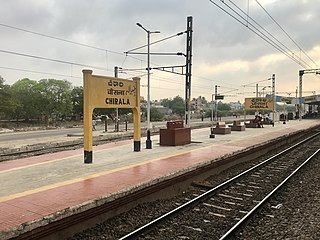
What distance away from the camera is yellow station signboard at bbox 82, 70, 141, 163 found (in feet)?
34.7

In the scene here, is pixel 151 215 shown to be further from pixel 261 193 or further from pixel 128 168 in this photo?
pixel 261 193

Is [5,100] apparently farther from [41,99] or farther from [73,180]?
[73,180]

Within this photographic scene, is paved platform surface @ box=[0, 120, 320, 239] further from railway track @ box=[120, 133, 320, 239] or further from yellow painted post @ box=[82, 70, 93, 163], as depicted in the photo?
railway track @ box=[120, 133, 320, 239]

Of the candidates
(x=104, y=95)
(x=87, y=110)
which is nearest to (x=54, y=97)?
(x=104, y=95)

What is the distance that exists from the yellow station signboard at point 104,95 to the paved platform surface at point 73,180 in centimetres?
106

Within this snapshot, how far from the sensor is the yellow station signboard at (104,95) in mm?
10570

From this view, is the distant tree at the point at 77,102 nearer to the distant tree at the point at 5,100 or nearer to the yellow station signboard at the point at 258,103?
the distant tree at the point at 5,100

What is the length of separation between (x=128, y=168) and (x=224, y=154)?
4400mm

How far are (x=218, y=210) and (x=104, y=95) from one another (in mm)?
5741

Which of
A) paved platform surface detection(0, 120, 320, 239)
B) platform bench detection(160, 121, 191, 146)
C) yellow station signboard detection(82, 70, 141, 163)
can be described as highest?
yellow station signboard detection(82, 70, 141, 163)

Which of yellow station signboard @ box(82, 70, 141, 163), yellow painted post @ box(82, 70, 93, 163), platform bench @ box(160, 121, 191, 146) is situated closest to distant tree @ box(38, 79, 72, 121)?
platform bench @ box(160, 121, 191, 146)

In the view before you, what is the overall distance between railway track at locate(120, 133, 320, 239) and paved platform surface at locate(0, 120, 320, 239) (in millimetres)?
1036

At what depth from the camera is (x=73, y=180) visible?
26.1 feet

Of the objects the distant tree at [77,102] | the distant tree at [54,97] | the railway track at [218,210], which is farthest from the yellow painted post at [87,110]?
the distant tree at [77,102]
